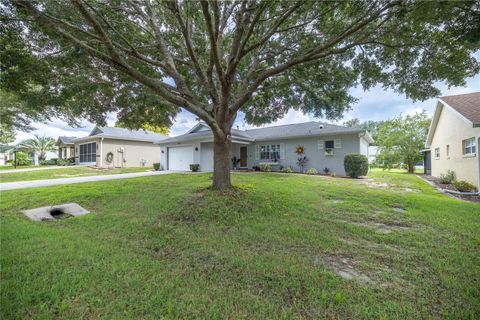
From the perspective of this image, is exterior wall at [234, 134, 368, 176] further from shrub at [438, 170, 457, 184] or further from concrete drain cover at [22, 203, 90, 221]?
concrete drain cover at [22, 203, 90, 221]

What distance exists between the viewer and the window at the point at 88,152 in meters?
21.9

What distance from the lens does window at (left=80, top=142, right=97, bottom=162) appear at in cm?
2194

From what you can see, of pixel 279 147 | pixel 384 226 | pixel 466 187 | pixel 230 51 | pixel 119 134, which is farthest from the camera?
pixel 119 134

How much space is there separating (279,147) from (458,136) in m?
10.6

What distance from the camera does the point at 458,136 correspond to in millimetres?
11609

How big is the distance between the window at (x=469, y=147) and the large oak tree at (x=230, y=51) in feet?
19.6

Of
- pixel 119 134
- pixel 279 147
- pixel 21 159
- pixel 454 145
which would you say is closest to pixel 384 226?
pixel 454 145

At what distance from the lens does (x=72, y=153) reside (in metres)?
27.9

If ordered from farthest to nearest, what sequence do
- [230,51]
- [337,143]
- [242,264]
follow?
[337,143] → [230,51] → [242,264]

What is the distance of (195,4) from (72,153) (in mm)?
30659

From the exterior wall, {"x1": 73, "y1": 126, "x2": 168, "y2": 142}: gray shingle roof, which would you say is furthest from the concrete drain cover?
{"x1": 73, "y1": 126, "x2": 168, "y2": 142}: gray shingle roof

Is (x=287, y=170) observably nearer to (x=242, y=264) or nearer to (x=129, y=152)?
(x=242, y=264)

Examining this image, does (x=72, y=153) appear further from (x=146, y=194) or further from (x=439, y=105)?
(x=439, y=105)

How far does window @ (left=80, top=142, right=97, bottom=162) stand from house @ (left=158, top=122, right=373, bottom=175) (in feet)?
27.0
